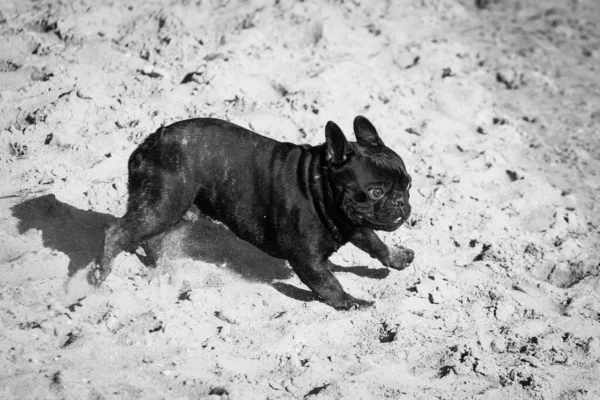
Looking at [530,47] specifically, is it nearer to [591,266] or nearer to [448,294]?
[591,266]

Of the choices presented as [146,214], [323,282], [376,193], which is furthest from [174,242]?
[376,193]

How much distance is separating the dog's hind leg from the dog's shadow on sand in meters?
0.21

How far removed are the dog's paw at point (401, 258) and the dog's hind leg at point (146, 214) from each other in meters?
1.66

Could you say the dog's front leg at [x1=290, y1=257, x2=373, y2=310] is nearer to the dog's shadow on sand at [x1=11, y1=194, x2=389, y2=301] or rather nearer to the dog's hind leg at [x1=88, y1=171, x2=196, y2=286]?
the dog's shadow on sand at [x1=11, y1=194, x2=389, y2=301]

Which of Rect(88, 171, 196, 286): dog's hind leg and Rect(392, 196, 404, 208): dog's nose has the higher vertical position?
Rect(392, 196, 404, 208): dog's nose

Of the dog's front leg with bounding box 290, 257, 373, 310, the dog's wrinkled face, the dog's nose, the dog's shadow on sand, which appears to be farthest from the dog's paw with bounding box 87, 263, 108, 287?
the dog's nose

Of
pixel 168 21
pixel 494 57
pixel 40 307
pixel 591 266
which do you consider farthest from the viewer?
pixel 494 57

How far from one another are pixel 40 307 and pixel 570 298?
12.8 feet

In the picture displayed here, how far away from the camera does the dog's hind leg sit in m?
4.50

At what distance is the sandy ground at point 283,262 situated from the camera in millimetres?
4168

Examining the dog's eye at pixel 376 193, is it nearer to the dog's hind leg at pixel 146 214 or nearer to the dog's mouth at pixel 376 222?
the dog's mouth at pixel 376 222

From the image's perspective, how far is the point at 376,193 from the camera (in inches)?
179

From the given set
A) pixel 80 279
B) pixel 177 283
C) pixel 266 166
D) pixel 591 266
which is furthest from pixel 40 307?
pixel 591 266

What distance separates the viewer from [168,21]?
746 cm
